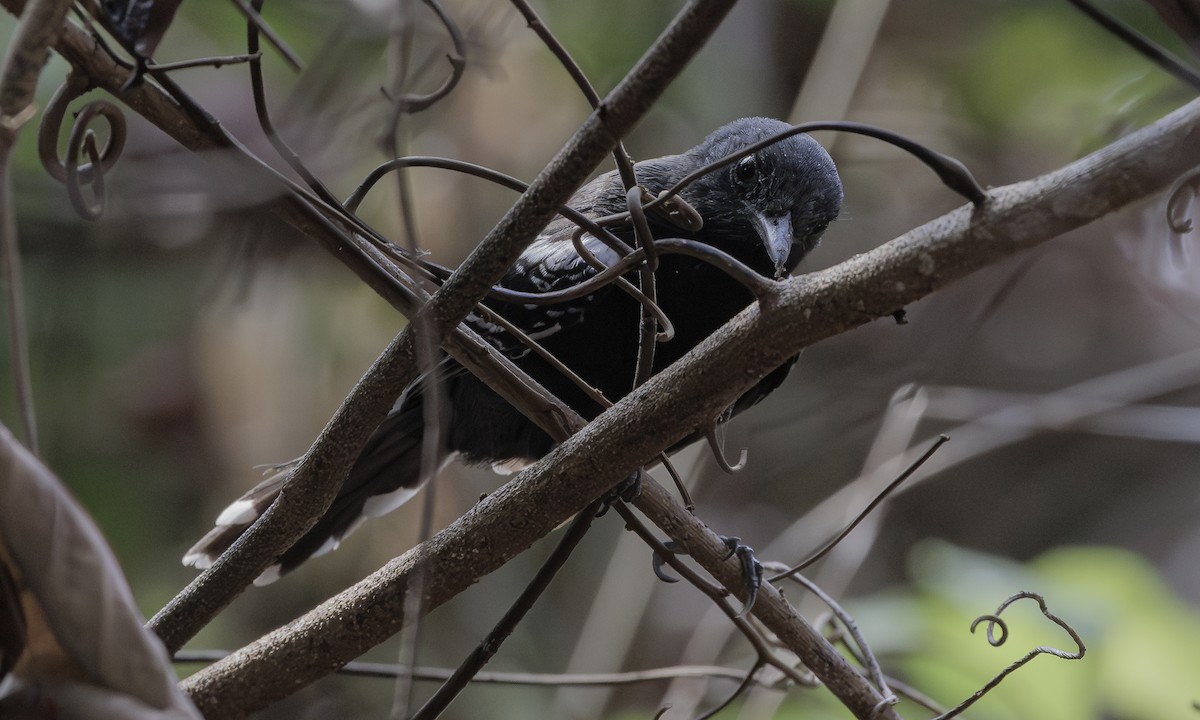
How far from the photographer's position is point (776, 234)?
2592 mm

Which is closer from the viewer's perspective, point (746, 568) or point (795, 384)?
point (746, 568)

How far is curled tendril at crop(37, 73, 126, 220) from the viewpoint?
1.22m

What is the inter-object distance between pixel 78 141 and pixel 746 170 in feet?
5.98

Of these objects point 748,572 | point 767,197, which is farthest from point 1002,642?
point 767,197

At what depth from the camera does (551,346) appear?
2586 millimetres

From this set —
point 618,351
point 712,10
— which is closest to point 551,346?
point 618,351

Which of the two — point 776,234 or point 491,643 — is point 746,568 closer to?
point 491,643

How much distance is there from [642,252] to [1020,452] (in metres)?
4.89

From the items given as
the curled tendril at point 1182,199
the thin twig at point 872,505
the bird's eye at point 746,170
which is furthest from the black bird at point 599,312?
Result: the curled tendril at point 1182,199

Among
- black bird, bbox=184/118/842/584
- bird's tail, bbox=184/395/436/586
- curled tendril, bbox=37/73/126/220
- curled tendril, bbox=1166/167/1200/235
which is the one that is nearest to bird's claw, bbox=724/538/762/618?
black bird, bbox=184/118/842/584

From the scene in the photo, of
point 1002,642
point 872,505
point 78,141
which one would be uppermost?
point 78,141

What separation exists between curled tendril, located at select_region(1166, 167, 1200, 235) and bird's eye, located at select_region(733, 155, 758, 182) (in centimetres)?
160

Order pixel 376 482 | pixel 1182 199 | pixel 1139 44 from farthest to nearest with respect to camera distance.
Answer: pixel 376 482, pixel 1182 199, pixel 1139 44

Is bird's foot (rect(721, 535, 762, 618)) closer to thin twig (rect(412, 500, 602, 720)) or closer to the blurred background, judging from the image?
thin twig (rect(412, 500, 602, 720))
